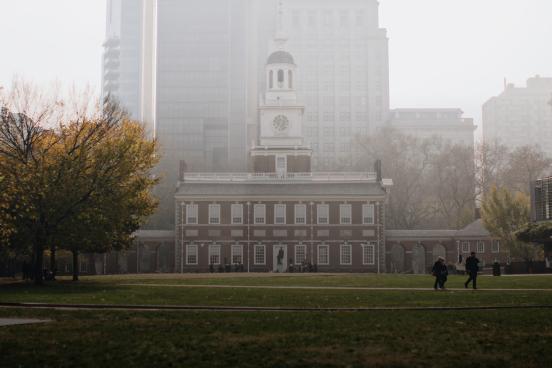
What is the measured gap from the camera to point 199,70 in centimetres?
14450

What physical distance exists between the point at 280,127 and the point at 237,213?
34.2 ft

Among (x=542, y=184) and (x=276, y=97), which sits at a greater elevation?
(x=276, y=97)

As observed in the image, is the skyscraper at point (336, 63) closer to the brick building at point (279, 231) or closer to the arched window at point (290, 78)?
the arched window at point (290, 78)

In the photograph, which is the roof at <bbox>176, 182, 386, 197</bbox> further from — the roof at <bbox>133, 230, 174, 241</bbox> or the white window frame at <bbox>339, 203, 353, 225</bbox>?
the roof at <bbox>133, 230, 174, 241</bbox>

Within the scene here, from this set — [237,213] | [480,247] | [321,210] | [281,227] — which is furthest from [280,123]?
[480,247]

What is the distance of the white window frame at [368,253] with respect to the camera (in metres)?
70.4

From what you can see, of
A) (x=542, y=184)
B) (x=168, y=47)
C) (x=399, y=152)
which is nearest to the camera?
(x=542, y=184)

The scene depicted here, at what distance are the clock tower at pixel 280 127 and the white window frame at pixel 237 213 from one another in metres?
5.56

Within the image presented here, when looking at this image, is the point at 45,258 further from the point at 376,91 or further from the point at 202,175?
the point at 376,91

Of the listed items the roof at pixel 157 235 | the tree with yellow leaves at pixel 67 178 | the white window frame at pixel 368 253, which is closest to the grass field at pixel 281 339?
the tree with yellow leaves at pixel 67 178

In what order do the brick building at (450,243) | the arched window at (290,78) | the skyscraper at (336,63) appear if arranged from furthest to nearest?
the skyscraper at (336,63)
the arched window at (290,78)
the brick building at (450,243)

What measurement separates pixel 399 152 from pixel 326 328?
283ft

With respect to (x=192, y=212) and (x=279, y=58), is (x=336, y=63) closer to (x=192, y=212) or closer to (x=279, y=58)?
(x=279, y=58)

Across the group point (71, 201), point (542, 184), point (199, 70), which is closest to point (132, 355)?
point (71, 201)
